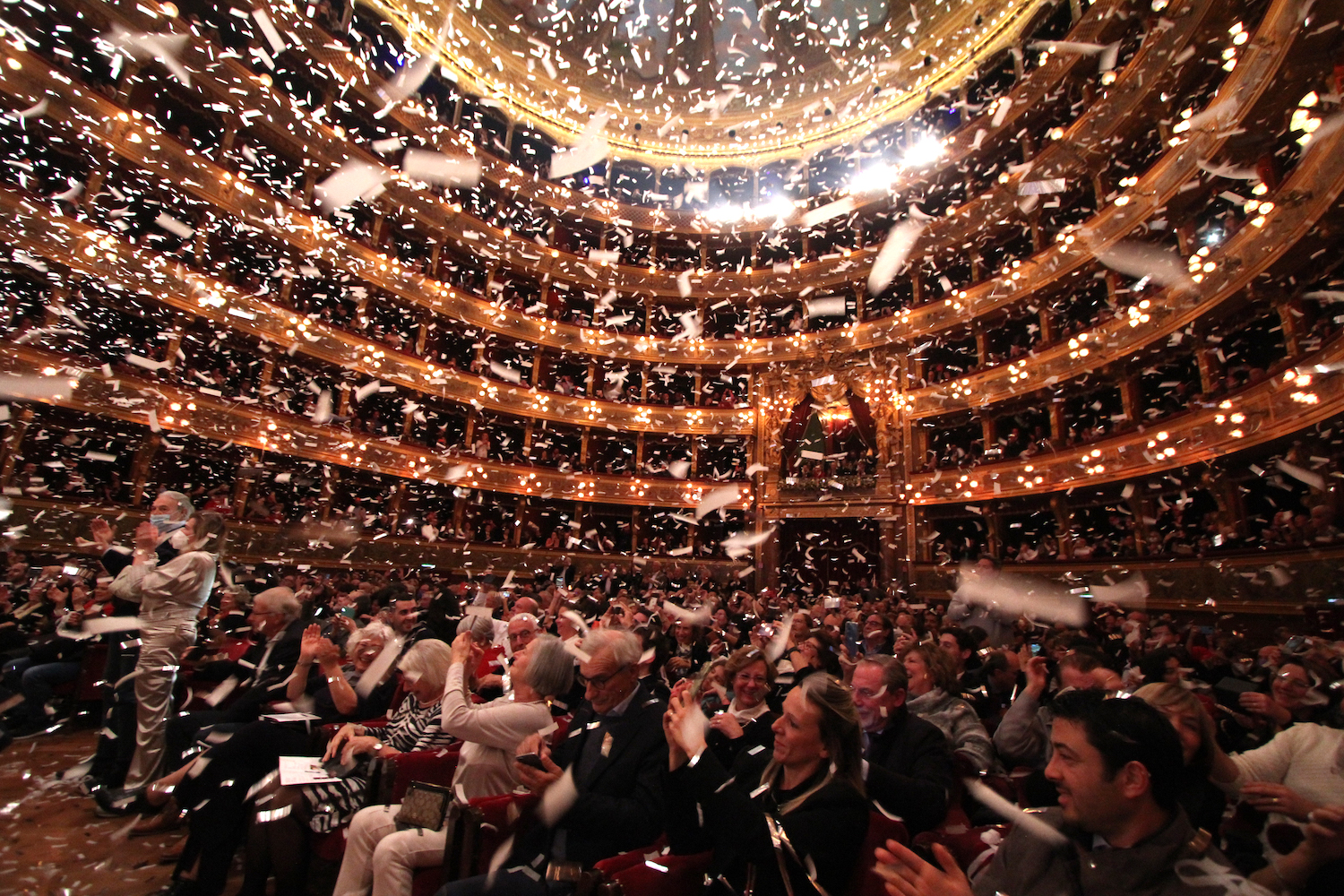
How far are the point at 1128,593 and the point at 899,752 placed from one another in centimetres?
1086

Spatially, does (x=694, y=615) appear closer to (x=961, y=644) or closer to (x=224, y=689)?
(x=961, y=644)

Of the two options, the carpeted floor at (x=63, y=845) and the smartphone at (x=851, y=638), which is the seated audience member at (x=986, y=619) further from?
the carpeted floor at (x=63, y=845)

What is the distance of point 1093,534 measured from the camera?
531 inches

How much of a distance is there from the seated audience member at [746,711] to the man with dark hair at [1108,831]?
3.14 feet

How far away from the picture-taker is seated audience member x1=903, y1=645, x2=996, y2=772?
8.75ft

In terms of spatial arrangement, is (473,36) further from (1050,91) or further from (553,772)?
(553,772)

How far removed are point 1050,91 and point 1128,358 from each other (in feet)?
23.3

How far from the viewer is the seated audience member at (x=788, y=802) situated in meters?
1.72

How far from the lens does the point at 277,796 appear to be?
2514 mm

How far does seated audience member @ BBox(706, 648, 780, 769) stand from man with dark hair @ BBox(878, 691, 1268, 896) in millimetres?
958

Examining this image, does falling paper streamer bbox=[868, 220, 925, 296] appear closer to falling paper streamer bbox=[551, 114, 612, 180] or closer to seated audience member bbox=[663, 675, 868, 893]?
falling paper streamer bbox=[551, 114, 612, 180]

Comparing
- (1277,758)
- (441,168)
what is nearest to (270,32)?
(441,168)

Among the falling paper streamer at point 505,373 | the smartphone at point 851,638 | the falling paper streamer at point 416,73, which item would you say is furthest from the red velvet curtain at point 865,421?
the falling paper streamer at point 416,73

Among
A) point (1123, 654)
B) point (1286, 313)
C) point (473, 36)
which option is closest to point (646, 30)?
point (473, 36)
